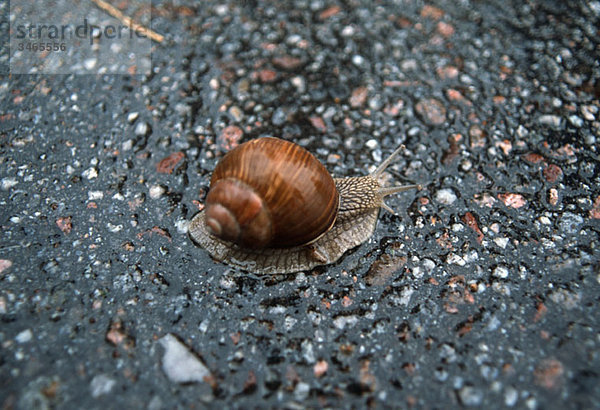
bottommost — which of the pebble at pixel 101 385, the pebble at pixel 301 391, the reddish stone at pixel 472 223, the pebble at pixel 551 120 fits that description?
the pebble at pixel 301 391

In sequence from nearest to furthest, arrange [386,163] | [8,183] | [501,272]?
[501,272] → [8,183] → [386,163]

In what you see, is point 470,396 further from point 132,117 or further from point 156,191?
point 132,117

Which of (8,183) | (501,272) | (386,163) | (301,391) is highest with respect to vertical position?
(386,163)

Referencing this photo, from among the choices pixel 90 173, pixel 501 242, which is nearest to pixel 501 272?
pixel 501 242

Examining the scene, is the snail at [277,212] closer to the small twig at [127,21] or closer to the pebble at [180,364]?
the pebble at [180,364]

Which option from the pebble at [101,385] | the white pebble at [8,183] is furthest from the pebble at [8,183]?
the pebble at [101,385]

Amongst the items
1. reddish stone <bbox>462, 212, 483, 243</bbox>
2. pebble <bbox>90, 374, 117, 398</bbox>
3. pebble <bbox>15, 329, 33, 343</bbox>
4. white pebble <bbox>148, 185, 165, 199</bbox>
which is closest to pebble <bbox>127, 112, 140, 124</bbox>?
white pebble <bbox>148, 185, 165, 199</bbox>

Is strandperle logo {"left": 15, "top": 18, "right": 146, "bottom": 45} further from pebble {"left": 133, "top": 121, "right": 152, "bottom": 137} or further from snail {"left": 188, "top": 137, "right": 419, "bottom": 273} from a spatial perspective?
snail {"left": 188, "top": 137, "right": 419, "bottom": 273}
